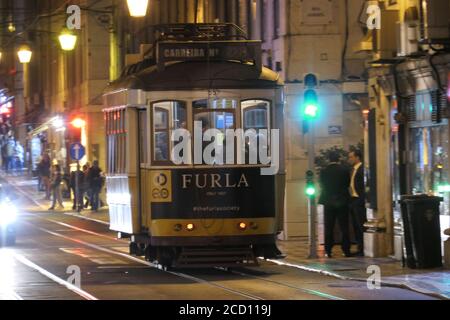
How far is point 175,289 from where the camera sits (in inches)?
663

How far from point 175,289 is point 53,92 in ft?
167

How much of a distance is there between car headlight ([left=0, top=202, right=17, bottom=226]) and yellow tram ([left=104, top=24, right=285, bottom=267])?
8.22 meters

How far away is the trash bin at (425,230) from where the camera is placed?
19141 millimetres

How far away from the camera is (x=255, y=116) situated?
1939cm

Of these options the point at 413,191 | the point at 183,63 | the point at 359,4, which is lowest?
the point at 413,191

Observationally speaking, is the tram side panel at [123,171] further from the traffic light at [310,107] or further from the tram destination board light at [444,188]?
the tram destination board light at [444,188]

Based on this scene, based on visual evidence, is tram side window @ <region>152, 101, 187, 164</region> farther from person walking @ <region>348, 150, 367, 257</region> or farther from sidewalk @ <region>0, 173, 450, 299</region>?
person walking @ <region>348, 150, 367, 257</region>

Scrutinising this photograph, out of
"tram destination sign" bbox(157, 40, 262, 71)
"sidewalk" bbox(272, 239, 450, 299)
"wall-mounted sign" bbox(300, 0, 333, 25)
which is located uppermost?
"wall-mounted sign" bbox(300, 0, 333, 25)

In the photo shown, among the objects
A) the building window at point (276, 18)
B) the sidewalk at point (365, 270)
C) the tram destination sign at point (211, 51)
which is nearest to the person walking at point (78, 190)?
the building window at point (276, 18)

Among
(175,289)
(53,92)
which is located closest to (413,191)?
(175,289)

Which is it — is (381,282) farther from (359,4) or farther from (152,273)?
(359,4)

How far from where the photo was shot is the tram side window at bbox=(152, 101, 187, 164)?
62.6 ft
